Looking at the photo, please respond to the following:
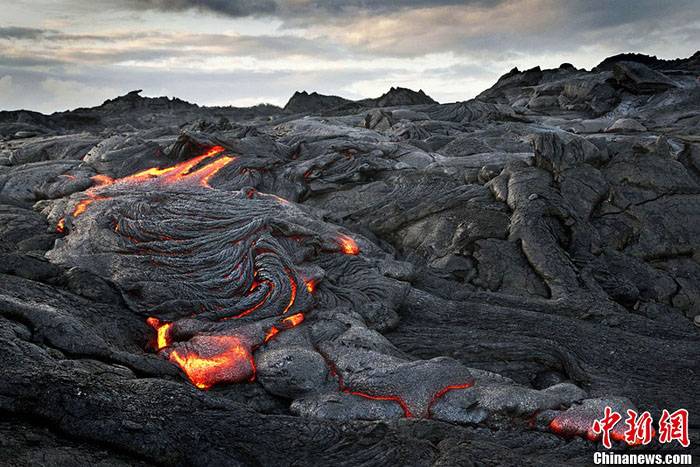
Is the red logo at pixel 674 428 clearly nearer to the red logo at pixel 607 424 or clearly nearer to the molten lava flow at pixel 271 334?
the red logo at pixel 607 424

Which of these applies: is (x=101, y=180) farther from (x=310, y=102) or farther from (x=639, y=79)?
(x=639, y=79)

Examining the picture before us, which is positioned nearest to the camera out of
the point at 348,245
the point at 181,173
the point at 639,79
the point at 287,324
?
the point at 287,324

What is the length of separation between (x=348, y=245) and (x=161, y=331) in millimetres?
4530


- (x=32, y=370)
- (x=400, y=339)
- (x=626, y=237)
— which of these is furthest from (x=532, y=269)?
(x=32, y=370)

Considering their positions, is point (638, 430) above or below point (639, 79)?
below

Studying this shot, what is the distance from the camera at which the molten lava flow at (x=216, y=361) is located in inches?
334

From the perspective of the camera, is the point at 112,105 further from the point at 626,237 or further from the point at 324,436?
the point at 324,436

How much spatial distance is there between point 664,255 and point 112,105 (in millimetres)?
36341

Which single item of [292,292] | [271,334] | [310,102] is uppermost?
[310,102]

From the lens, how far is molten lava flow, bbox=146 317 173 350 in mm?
9352

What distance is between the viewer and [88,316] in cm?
873

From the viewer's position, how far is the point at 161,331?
31.4ft

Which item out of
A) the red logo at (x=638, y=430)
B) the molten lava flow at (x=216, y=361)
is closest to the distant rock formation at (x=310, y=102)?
the molten lava flow at (x=216, y=361)

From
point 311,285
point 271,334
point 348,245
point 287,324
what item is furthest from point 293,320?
point 348,245
